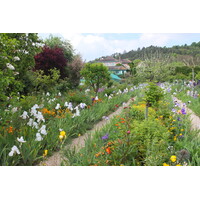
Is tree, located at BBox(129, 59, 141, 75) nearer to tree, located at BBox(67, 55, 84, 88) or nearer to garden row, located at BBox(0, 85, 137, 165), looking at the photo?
tree, located at BBox(67, 55, 84, 88)

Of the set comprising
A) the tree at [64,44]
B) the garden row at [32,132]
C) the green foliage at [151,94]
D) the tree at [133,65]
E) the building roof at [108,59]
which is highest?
the tree at [64,44]

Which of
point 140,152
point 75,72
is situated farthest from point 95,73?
point 140,152

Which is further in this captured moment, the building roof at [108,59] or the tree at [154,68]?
the tree at [154,68]

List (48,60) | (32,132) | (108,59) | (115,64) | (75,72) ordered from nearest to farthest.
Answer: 1. (32,132)
2. (48,60)
3. (108,59)
4. (75,72)
5. (115,64)

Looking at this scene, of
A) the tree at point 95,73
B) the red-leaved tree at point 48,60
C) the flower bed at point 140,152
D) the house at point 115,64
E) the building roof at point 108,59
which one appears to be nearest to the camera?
the flower bed at point 140,152

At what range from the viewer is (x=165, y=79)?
47.4 feet

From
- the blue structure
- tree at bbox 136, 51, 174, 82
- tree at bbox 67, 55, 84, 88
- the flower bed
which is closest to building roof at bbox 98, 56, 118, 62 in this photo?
the blue structure

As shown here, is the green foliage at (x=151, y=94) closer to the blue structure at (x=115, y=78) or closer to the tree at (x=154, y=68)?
Answer: the blue structure at (x=115, y=78)

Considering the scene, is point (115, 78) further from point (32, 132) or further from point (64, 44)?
point (32, 132)

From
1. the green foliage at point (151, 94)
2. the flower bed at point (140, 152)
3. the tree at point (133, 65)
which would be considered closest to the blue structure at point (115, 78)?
the tree at point (133, 65)
